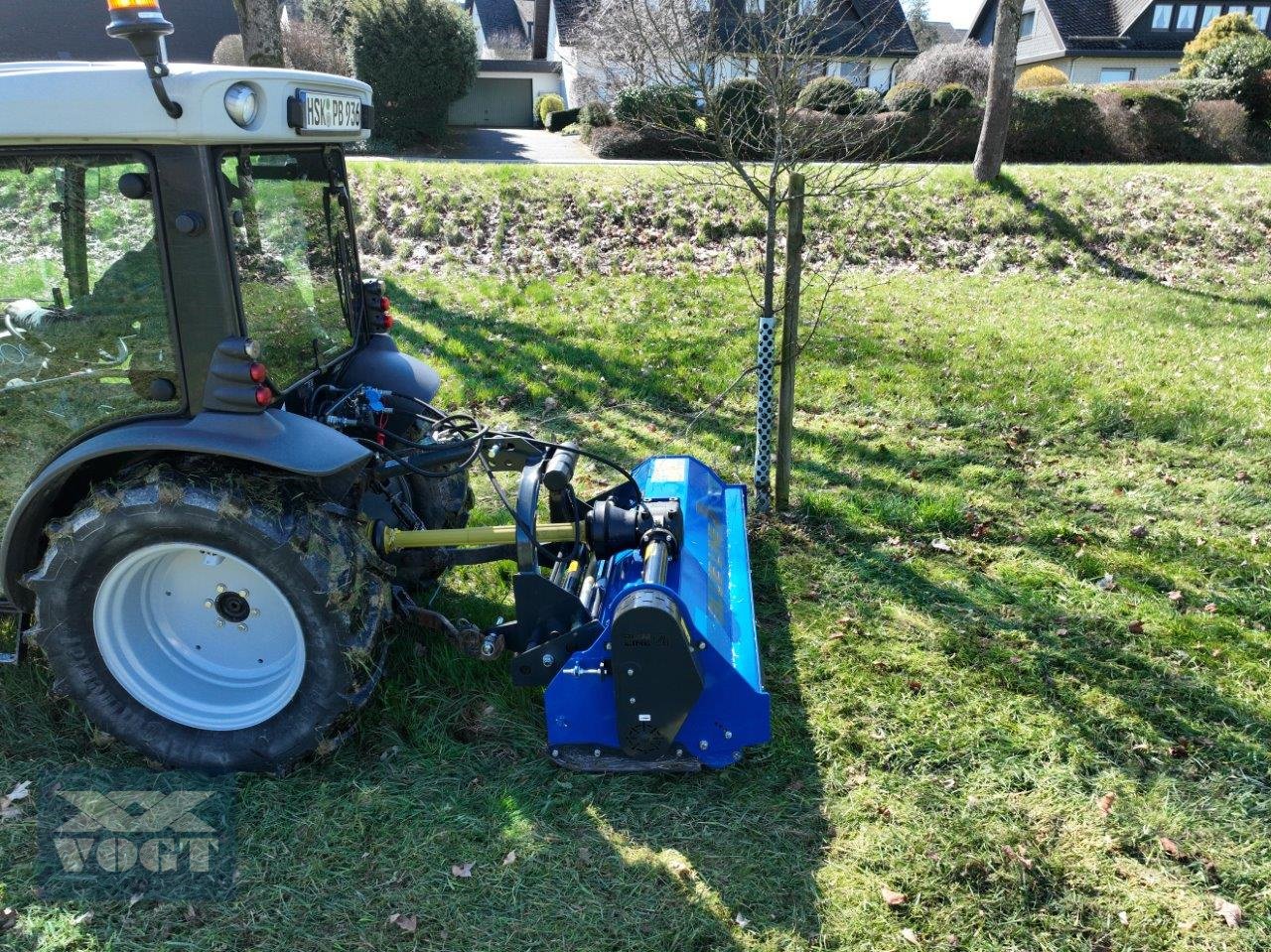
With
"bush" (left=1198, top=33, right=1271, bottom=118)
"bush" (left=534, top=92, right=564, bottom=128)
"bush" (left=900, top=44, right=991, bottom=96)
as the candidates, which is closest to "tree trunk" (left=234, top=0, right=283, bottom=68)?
"bush" (left=900, top=44, right=991, bottom=96)

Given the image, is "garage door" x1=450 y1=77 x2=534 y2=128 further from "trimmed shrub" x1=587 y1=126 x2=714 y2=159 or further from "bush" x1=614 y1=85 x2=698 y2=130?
"bush" x1=614 y1=85 x2=698 y2=130

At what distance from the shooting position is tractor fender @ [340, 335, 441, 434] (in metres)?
4.21

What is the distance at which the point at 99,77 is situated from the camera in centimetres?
287

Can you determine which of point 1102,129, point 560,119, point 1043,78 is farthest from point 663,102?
point 1043,78

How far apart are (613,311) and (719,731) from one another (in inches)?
270

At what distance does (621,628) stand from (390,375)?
172 cm

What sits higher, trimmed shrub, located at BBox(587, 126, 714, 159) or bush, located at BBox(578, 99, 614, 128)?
bush, located at BBox(578, 99, 614, 128)

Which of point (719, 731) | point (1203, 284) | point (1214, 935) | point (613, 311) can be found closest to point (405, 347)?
point (613, 311)

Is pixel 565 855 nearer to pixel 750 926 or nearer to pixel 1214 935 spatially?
pixel 750 926

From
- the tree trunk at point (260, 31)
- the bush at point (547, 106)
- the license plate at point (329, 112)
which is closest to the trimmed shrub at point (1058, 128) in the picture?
the tree trunk at point (260, 31)

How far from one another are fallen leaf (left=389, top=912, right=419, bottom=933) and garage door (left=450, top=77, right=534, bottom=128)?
32.5 m

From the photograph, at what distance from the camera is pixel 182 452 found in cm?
338

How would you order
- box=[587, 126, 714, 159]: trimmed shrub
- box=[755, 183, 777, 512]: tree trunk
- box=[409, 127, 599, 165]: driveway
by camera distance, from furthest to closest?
box=[409, 127, 599, 165]: driveway < box=[587, 126, 714, 159]: trimmed shrub < box=[755, 183, 777, 512]: tree trunk

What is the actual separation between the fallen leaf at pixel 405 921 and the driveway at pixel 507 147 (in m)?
18.2
